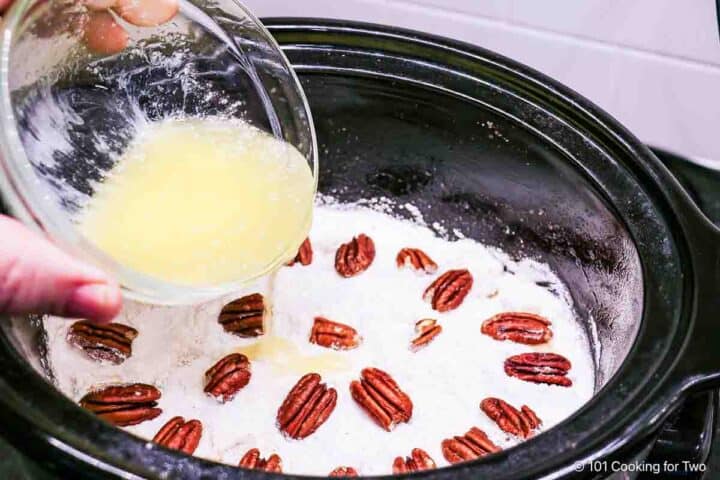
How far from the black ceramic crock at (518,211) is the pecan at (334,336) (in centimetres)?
11

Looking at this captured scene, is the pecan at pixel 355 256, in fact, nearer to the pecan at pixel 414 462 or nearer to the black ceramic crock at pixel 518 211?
the black ceramic crock at pixel 518 211

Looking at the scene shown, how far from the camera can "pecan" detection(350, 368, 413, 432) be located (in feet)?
2.59

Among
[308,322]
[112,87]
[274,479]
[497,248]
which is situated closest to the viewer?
[274,479]

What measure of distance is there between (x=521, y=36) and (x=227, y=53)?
17.0 inches

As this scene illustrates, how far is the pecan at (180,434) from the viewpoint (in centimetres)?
75

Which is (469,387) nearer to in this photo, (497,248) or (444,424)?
(444,424)

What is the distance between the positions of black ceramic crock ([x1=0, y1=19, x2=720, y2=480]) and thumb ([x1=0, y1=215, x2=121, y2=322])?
95 mm

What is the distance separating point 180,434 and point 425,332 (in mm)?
257

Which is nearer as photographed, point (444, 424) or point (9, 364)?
point (9, 364)

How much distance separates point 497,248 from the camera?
0.99 metres

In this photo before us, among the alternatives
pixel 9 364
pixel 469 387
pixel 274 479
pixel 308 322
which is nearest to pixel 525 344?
pixel 469 387

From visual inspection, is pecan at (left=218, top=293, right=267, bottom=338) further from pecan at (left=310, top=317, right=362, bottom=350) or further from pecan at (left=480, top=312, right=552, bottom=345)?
pecan at (left=480, top=312, right=552, bottom=345)

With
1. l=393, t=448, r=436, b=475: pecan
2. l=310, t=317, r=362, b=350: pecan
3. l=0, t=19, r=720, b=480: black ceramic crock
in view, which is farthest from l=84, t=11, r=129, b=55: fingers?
l=393, t=448, r=436, b=475: pecan

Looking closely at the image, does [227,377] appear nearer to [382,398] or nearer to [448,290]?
[382,398]
